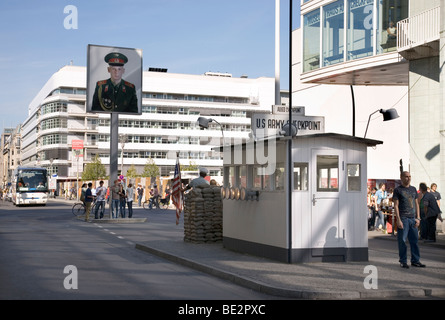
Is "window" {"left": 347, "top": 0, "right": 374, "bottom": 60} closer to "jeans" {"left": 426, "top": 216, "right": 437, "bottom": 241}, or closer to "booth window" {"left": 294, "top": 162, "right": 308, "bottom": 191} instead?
"jeans" {"left": 426, "top": 216, "right": 437, "bottom": 241}

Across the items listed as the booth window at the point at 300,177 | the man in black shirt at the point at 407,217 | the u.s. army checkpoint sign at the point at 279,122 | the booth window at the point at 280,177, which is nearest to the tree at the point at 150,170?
the u.s. army checkpoint sign at the point at 279,122

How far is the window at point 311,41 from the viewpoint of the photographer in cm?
3275

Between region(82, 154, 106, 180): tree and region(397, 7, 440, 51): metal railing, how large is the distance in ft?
255

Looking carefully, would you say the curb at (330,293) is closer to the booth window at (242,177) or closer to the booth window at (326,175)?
the booth window at (326,175)

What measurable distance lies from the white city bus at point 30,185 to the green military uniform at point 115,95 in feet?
76.0

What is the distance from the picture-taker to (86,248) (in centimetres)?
1662

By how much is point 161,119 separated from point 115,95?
75870 mm

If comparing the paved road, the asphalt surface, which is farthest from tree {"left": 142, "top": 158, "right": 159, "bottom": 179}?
the asphalt surface

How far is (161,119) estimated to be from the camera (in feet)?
346

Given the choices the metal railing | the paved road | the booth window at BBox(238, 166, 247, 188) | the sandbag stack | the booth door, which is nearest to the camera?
the paved road

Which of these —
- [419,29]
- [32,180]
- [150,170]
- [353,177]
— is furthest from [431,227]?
[150,170]

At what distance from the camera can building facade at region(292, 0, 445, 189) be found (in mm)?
25400

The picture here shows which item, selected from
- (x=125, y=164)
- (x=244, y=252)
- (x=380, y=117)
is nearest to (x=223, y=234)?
(x=244, y=252)

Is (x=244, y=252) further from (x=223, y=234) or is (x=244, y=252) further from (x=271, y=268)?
(x=271, y=268)
